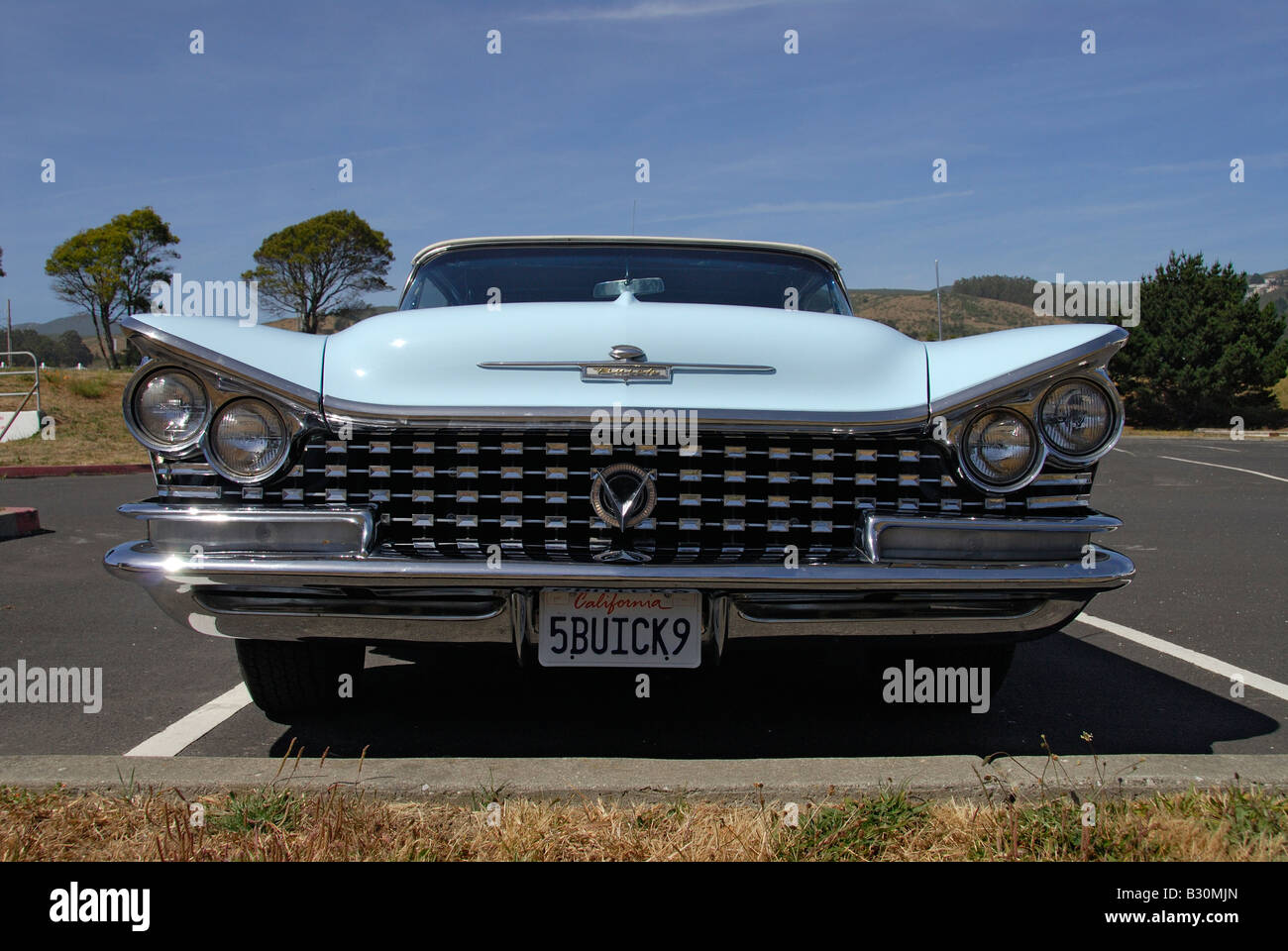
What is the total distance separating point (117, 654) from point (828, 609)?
316 cm

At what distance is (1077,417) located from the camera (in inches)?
109

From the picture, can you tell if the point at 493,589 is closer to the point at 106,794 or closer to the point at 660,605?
the point at 660,605

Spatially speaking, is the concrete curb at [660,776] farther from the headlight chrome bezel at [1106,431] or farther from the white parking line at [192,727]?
the headlight chrome bezel at [1106,431]

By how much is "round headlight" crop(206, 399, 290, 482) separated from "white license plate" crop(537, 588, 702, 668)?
32.7 inches

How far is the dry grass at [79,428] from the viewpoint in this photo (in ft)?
49.2

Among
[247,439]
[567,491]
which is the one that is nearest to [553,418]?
[567,491]

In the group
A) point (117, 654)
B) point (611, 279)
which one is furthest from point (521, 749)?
point (117, 654)

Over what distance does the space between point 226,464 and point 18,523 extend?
20.1 ft

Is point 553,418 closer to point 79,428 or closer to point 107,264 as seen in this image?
point 79,428

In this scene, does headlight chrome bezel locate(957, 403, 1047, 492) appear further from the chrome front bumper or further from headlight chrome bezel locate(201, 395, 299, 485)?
headlight chrome bezel locate(201, 395, 299, 485)

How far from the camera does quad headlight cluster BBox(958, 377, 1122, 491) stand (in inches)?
107
